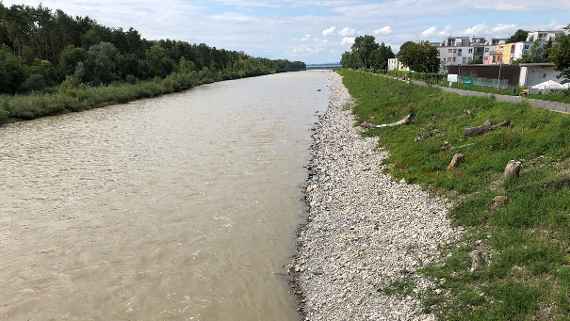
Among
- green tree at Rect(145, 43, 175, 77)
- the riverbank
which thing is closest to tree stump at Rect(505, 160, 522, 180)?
the riverbank

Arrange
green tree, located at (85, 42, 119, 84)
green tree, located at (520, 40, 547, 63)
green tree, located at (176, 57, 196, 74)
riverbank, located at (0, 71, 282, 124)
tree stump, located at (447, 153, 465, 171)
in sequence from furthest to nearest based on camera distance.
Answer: green tree, located at (176, 57, 196, 74) → green tree, located at (520, 40, 547, 63) → green tree, located at (85, 42, 119, 84) → riverbank, located at (0, 71, 282, 124) → tree stump, located at (447, 153, 465, 171)

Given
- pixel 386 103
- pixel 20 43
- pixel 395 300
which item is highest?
pixel 20 43

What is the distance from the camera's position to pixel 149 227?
16531mm

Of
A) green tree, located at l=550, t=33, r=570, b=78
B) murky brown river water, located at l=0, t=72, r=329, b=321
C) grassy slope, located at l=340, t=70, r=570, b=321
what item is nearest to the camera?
grassy slope, located at l=340, t=70, r=570, b=321

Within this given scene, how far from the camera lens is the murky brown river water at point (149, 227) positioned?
11492 mm

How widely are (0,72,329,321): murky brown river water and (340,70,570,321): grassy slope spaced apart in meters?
4.79

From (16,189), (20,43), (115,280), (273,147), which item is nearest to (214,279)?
(115,280)

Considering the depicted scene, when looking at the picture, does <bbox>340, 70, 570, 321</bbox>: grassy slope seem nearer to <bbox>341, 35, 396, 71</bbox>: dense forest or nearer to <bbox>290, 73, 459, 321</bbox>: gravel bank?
<bbox>290, 73, 459, 321</bbox>: gravel bank

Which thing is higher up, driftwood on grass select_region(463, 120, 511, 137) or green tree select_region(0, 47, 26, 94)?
green tree select_region(0, 47, 26, 94)

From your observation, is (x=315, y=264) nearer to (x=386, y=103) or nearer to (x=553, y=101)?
(x=553, y=101)

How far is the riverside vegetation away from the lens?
55.0 m

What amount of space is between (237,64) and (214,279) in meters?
176

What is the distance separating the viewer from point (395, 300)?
32.3 feet

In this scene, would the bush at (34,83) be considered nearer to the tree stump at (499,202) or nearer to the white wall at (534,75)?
the tree stump at (499,202)
